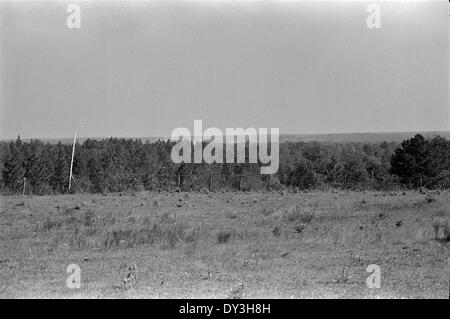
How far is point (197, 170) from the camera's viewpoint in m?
58.1

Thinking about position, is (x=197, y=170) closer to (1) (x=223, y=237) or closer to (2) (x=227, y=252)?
(1) (x=223, y=237)

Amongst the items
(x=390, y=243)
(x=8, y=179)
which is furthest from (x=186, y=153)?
(x=390, y=243)

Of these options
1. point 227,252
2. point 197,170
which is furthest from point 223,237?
point 197,170

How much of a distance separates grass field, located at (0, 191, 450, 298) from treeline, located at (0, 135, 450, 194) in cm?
2565

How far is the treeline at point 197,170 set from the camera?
4528cm

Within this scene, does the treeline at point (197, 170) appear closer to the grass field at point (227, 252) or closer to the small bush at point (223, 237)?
the grass field at point (227, 252)

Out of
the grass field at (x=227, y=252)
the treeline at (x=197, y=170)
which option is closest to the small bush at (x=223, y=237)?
the grass field at (x=227, y=252)

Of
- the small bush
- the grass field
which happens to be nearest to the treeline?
the grass field

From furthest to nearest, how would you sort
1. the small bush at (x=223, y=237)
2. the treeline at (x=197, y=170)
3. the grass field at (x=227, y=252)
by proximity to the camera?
the treeline at (x=197, y=170), the small bush at (x=223, y=237), the grass field at (x=227, y=252)

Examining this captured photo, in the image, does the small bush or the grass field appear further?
the small bush

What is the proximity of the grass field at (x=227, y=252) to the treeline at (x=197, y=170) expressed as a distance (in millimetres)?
25645

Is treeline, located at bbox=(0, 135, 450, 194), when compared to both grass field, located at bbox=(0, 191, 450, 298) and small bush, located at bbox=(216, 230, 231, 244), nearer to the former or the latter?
grass field, located at bbox=(0, 191, 450, 298)

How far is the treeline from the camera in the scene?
4528 cm

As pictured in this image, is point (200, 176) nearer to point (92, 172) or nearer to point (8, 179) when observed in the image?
point (92, 172)
